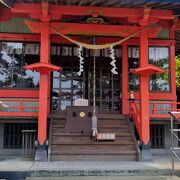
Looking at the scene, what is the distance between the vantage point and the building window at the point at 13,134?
14945 millimetres

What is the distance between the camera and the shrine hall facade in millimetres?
12789

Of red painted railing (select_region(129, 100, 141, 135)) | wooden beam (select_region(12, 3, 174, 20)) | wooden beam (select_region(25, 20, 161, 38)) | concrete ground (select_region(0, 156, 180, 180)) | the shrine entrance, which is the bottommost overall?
concrete ground (select_region(0, 156, 180, 180))

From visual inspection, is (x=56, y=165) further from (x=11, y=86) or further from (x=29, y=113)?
(x=11, y=86)

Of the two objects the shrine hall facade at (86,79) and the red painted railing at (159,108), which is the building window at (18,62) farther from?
the red painted railing at (159,108)

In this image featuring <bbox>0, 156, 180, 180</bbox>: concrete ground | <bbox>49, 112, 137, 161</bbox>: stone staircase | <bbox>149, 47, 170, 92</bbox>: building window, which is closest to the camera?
<bbox>0, 156, 180, 180</bbox>: concrete ground

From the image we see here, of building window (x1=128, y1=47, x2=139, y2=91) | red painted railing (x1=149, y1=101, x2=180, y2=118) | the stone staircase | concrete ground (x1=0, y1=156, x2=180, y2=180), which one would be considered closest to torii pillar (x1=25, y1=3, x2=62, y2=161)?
the stone staircase

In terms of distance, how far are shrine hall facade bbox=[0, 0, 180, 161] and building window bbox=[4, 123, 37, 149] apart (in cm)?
4

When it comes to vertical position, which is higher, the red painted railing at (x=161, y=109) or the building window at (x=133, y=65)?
the building window at (x=133, y=65)

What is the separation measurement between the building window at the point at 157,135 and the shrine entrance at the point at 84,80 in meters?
1.82

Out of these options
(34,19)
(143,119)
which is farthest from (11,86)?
(143,119)

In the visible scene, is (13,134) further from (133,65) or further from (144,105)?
(133,65)

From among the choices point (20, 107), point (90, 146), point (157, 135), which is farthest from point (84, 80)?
point (90, 146)

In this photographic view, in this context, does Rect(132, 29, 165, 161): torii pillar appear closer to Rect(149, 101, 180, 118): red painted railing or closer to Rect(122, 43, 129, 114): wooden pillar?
Rect(149, 101, 180, 118): red painted railing

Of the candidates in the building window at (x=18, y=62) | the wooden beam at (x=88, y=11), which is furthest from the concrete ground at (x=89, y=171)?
the wooden beam at (x=88, y=11)
